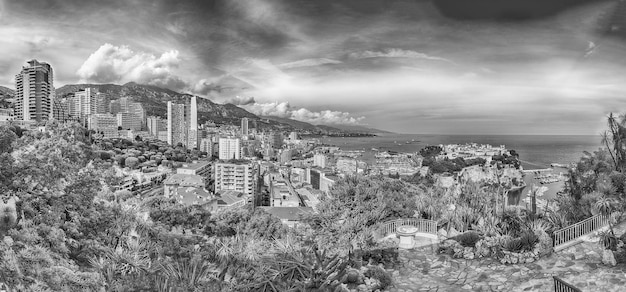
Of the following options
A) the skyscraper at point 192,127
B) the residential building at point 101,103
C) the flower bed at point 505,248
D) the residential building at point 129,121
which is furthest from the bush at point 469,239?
the residential building at point 101,103

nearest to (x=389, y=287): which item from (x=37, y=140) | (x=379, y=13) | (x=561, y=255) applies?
(x=561, y=255)

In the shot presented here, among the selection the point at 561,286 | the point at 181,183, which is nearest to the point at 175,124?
the point at 181,183

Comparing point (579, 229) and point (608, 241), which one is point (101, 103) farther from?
point (608, 241)

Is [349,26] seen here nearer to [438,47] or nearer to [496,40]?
[438,47]

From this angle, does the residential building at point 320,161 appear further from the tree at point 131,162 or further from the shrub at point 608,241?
the shrub at point 608,241

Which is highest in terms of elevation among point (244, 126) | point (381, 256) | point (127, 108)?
point (127, 108)

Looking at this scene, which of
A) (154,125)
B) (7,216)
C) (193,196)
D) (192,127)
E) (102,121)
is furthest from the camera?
(154,125)
